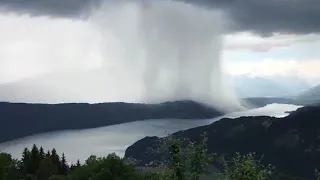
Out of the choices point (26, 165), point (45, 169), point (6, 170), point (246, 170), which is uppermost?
point (246, 170)

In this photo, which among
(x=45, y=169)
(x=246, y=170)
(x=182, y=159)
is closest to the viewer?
(x=246, y=170)

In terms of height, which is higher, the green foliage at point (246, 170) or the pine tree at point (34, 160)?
the green foliage at point (246, 170)

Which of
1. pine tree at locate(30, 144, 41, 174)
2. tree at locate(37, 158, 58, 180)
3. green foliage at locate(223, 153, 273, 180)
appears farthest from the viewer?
pine tree at locate(30, 144, 41, 174)

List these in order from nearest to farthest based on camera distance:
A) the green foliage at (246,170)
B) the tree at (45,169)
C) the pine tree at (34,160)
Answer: the green foliage at (246,170) < the tree at (45,169) < the pine tree at (34,160)

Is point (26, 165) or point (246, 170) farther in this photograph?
point (26, 165)

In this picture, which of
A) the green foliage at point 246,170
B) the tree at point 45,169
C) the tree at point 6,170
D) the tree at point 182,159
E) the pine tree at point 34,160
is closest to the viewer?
the green foliage at point 246,170

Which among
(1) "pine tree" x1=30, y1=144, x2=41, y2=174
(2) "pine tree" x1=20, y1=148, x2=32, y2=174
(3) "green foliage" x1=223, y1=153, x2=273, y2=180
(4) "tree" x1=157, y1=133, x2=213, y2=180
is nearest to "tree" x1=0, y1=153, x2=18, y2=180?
(2) "pine tree" x1=20, y1=148, x2=32, y2=174

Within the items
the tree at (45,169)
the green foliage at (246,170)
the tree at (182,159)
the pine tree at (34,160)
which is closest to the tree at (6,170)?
the tree at (45,169)

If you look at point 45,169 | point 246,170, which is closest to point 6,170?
point 45,169

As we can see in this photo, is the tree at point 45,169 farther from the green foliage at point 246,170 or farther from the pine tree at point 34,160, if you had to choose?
the green foliage at point 246,170

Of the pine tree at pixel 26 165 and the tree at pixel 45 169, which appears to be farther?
the pine tree at pixel 26 165

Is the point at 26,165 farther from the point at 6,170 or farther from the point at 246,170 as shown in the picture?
the point at 246,170

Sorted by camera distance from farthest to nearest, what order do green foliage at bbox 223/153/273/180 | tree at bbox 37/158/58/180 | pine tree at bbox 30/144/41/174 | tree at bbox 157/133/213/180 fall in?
pine tree at bbox 30/144/41/174, tree at bbox 37/158/58/180, tree at bbox 157/133/213/180, green foliage at bbox 223/153/273/180

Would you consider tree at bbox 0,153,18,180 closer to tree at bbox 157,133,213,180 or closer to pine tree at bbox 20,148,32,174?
pine tree at bbox 20,148,32,174
